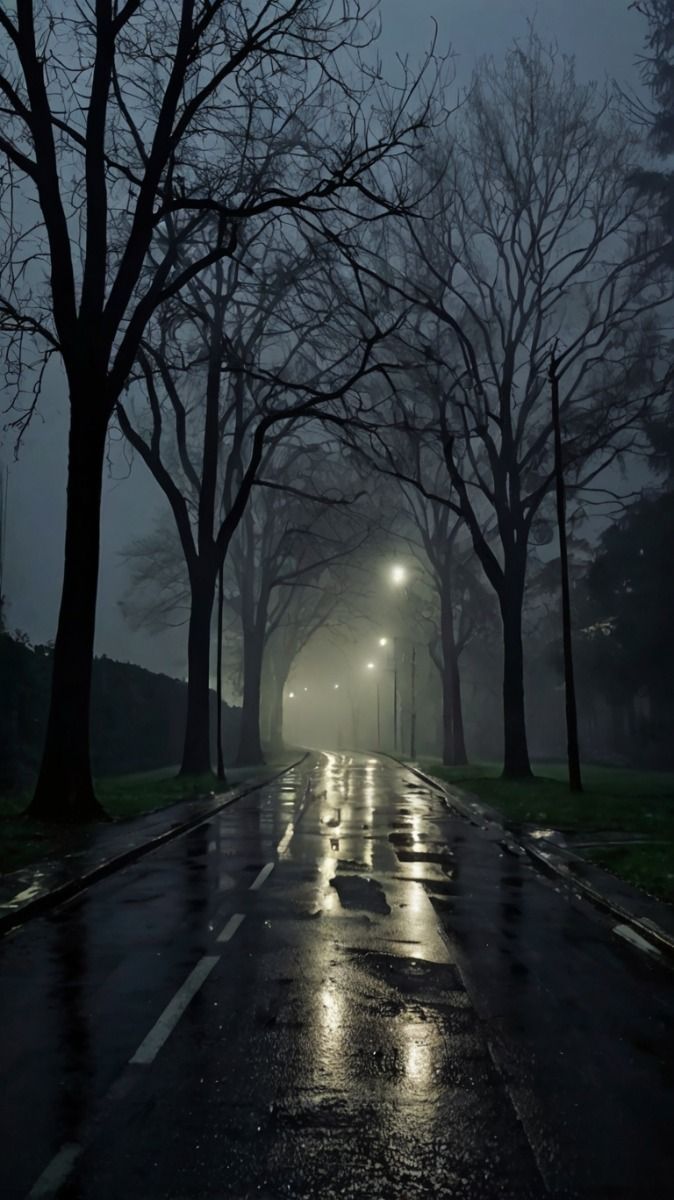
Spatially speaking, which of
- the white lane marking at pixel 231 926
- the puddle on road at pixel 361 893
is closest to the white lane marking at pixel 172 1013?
the white lane marking at pixel 231 926

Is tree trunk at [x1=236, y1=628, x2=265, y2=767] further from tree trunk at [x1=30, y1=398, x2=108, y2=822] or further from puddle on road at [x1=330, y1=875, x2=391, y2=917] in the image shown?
puddle on road at [x1=330, y1=875, x2=391, y2=917]

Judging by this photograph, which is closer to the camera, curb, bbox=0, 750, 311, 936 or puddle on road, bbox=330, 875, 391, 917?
curb, bbox=0, 750, 311, 936

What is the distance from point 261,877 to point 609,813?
419 inches

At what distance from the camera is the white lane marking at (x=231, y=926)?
9.19 meters

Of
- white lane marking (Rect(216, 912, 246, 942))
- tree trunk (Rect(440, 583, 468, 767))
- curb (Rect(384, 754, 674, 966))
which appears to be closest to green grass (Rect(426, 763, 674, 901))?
curb (Rect(384, 754, 674, 966))

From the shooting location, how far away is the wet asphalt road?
4457 millimetres

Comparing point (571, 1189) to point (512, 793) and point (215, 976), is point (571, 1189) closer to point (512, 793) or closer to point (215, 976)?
point (215, 976)

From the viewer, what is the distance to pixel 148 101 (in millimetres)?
22062

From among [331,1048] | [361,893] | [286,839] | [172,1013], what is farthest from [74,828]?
[331,1048]

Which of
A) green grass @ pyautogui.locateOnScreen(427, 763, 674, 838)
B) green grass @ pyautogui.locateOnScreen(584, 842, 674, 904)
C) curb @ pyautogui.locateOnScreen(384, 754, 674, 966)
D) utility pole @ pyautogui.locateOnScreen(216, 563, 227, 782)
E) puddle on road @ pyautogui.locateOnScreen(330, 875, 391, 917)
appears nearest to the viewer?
curb @ pyautogui.locateOnScreen(384, 754, 674, 966)

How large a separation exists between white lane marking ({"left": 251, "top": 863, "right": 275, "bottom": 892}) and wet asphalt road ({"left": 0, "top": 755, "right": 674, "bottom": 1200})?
29cm

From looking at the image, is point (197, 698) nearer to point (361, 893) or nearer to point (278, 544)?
point (278, 544)

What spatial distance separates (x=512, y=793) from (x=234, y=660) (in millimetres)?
57168

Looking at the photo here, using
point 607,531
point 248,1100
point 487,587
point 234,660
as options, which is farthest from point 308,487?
point 248,1100
